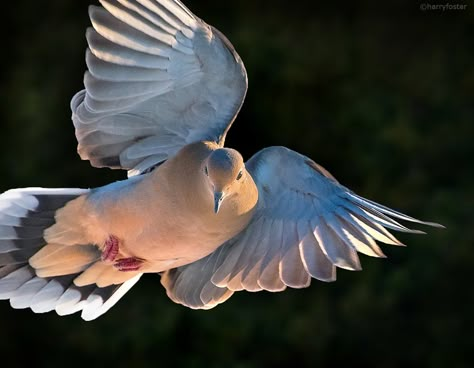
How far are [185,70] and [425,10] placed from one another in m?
2.25

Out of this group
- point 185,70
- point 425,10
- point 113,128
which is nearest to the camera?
point 185,70

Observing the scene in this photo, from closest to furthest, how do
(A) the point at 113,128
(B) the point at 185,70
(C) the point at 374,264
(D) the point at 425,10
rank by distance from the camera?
(B) the point at 185,70 → (A) the point at 113,128 → (C) the point at 374,264 → (D) the point at 425,10

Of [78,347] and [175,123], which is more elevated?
[175,123]

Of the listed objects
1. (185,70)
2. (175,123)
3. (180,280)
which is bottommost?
(180,280)

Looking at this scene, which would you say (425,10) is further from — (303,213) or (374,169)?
(303,213)

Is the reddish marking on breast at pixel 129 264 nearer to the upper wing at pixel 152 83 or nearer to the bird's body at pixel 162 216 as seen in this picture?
the bird's body at pixel 162 216

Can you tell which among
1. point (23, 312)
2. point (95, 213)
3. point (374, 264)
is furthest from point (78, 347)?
point (95, 213)

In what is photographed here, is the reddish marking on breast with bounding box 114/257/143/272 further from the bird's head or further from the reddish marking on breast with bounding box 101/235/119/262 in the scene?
the bird's head

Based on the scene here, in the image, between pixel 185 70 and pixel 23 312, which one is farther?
pixel 23 312

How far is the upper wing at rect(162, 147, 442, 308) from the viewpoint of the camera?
115 inches

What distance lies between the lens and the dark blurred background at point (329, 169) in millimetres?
4535

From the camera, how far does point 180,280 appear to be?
3.30m

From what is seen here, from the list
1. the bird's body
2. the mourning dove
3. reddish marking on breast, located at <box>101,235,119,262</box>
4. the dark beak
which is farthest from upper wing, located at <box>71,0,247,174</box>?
the dark beak

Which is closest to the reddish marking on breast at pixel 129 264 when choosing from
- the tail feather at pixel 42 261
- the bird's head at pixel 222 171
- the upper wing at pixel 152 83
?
the tail feather at pixel 42 261
